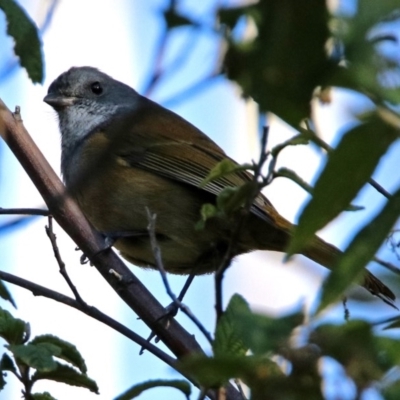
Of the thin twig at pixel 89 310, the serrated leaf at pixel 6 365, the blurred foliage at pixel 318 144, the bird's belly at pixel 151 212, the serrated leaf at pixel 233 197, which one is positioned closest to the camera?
the blurred foliage at pixel 318 144

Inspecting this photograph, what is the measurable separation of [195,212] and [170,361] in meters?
1.98

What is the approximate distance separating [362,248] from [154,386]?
3.19 ft

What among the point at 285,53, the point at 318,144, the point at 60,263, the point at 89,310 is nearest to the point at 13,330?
the point at 89,310

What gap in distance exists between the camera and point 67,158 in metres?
5.17

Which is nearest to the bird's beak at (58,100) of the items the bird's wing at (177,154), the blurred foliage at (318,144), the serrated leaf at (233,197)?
the bird's wing at (177,154)

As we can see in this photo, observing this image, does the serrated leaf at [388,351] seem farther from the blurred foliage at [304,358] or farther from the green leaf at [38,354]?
the green leaf at [38,354]

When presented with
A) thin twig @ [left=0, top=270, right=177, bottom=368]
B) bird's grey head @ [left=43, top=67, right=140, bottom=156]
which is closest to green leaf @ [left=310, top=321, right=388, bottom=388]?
thin twig @ [left=0, top=270, right=177, bottom=368]

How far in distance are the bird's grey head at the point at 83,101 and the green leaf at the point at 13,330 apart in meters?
2.91

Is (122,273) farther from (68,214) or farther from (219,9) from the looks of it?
(219,9)

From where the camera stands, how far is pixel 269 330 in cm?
103

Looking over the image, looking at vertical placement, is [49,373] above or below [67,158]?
below

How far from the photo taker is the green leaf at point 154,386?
1.85m

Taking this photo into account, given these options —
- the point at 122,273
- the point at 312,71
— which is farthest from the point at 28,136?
the point at 312,71

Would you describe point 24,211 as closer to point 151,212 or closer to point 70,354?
point 70,354
